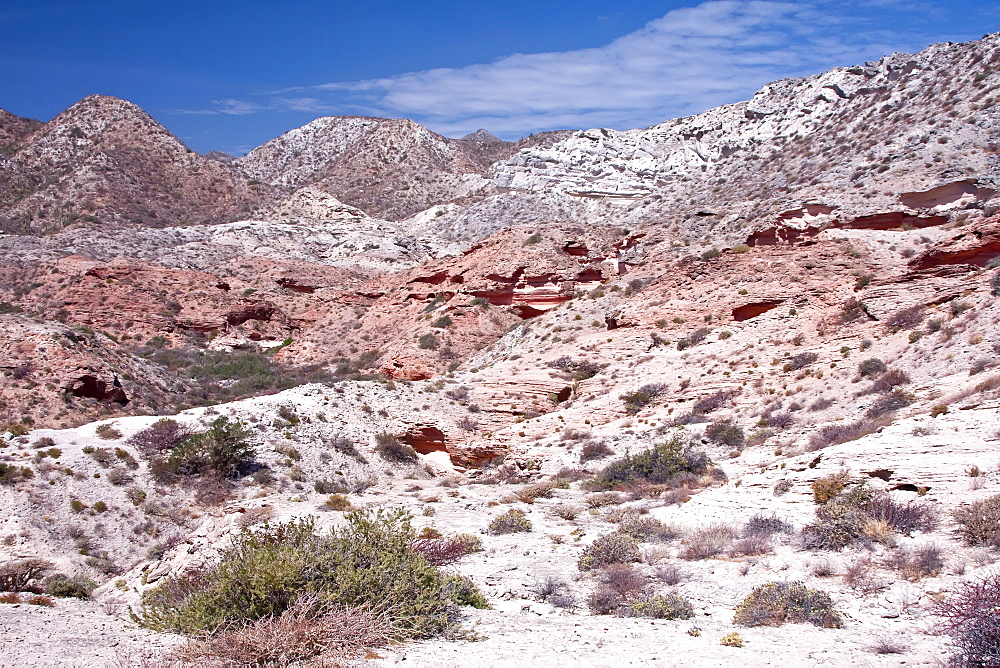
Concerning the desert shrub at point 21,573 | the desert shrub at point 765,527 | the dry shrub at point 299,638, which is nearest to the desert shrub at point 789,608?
the desert shrub at point 765,527

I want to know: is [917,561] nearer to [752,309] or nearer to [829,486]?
[829,486]

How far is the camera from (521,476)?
687 inches

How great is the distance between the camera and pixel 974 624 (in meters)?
5.45

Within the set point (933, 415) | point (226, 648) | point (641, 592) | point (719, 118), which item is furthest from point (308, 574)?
point (719, 118)

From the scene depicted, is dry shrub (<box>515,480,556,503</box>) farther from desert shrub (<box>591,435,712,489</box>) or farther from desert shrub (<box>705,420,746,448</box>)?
desert shrub (<box>705,420,746,448</box>)

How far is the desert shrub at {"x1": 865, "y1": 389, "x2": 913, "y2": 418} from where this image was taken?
13906mm

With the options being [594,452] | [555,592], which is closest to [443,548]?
[555,592]

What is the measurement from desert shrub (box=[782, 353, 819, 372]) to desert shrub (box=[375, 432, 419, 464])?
9917mm

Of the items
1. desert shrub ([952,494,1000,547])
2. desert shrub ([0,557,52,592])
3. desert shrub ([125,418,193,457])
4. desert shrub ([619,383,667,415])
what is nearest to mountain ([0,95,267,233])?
desert shrub ([125,418,193,457])

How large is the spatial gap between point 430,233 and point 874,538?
194 feet

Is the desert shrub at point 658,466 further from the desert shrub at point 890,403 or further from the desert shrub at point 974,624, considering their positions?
the desert shrub at point 974,624

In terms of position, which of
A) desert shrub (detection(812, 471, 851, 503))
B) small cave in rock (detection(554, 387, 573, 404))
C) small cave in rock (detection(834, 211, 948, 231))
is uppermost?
small cave in rock (detection(834, 211, 948, 231))

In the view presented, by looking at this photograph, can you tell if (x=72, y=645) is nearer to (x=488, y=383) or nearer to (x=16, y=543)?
(x=16, y=543)

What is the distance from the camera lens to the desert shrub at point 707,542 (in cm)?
928
